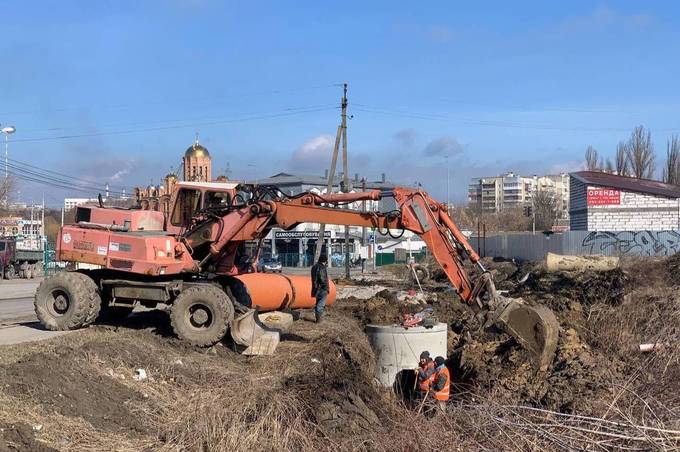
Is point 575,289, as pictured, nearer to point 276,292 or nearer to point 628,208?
point 276,292

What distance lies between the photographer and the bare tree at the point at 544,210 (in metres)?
85.1

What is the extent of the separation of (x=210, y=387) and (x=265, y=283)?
5.81m

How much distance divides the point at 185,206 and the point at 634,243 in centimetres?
2418

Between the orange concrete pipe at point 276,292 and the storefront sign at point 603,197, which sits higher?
the storefront sign at point 603,197

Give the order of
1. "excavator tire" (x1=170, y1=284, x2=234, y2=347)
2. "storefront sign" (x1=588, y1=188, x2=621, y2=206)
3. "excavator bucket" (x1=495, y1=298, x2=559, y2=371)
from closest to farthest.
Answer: "excavator bucket" (x1=495, y1=298, x2=559, y2=371), "excavator tire" (x1=170, y1=284, x2=234, y2=347), "storefront sign" (x1=588, y1=188, x2=621, y2=206)

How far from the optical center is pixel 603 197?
35.7 m

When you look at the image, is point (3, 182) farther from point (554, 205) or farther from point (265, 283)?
point (554, 205)

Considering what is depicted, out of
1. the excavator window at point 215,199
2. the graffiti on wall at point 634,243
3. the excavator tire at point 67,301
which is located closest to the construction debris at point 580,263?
the graffiti on wall at point 634,243

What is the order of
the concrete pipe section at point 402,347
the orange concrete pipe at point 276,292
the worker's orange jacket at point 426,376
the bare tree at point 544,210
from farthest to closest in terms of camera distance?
1. the bare tree at point 544,210
2. the orange concrete pipe at point 276,292
3. the concrete pipe section at point 402,347
4. the worker's orange jacket at point 426,376

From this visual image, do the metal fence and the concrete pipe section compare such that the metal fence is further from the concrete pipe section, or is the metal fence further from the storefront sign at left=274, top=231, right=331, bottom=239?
the storefront sign at left=274, top=231, right=331, bottom=239

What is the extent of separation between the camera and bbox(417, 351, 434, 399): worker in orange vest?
10.5 m

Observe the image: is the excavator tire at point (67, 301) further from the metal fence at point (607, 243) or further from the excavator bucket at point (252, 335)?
the metal fence at point (607, 243)

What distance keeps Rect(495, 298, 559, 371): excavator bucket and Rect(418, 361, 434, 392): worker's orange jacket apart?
4.51 feet

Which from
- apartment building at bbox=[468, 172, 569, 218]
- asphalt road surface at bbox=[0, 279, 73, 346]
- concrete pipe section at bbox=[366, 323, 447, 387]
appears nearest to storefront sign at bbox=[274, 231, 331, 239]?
asphalt road surface at bbox=[0, 279, 73, 346]
